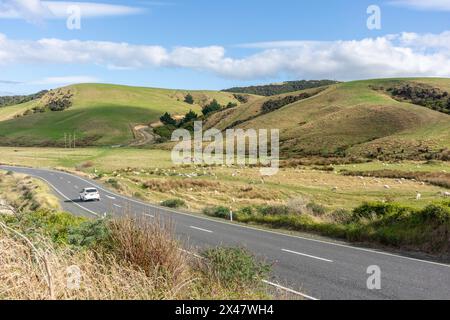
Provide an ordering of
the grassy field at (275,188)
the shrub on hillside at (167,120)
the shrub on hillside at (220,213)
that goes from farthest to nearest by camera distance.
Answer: the shrub on hillside at (167,120), the grassy field at (275,188), the shrub on hillside at (220,213)

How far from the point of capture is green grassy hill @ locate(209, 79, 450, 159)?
9169 centimetres

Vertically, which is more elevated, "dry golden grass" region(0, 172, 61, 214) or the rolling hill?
the rolling hill

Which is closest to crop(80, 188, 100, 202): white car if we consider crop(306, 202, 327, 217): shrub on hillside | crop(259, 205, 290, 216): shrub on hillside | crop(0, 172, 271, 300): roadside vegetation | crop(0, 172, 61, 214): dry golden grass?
crop(0, 172, 61, 214): dry golden grass

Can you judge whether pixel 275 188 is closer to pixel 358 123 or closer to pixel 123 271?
pixel 123 271

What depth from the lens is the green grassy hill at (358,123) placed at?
301ft

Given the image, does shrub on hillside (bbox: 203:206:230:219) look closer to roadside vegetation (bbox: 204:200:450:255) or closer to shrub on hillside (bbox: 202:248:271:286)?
roadside vegetation (bbox: 204:200:450:255)

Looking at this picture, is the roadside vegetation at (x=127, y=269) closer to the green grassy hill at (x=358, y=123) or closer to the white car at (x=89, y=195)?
the white car at (x=89, y=195)

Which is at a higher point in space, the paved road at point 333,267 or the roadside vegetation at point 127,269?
the roadside vegetation at point 127,269

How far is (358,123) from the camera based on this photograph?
11475 centimetres

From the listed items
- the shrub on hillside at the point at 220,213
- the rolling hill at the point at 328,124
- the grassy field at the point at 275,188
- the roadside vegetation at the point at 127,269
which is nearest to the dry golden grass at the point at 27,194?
the grassy field at the point at 275,188

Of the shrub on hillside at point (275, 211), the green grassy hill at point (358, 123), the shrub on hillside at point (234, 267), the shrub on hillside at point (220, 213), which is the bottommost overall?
the shrub on hillside at point (220, 213)

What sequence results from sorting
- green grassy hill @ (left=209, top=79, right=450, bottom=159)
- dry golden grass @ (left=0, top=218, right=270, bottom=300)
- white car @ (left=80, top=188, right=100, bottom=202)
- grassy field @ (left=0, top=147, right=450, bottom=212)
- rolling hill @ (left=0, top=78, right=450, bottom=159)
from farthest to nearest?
rolling hill @ (left=0, top=78, right=450, bottom=159) < green grassy hill @ (left=209, top=79, right=450, bottom=159) < white car @ (left=80, top=188, right=100, bottom=202) < grassy field @ (left=0, top=147, right=450, bottom=212) < dry golden grass @ (left=0, top=218, right=270, bottom=300)

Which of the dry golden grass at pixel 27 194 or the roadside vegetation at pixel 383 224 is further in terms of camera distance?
the dry golden grass at pixel 27 194

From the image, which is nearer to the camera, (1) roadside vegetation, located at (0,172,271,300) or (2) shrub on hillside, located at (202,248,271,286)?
(1) roadside vegetation, located at (0,172,271,300)
